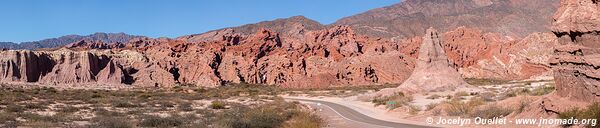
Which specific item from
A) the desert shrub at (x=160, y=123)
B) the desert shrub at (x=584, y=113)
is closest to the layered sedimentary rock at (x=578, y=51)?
the desert shrub at (x=584, y=113)

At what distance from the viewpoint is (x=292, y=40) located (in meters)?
150

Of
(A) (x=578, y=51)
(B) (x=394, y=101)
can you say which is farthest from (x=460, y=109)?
(B) (x=394, y=101)

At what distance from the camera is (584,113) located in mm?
17953

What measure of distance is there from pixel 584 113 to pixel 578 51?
2879 mm

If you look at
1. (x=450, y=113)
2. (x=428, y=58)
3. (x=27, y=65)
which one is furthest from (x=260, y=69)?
(x=450, y=113)

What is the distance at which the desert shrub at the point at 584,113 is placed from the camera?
56.9 feet

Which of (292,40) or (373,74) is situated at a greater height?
(292,40)

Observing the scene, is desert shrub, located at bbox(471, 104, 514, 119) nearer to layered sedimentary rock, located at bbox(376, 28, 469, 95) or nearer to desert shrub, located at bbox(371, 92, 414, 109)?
desert shrub, located at bbox(371, 92, 414, 109)

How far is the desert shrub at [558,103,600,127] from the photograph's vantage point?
17.3 m

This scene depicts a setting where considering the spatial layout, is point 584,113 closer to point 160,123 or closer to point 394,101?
point 160,123

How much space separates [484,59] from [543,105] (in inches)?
4141

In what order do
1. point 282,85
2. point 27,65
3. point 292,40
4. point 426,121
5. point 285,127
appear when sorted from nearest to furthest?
point 285,127, point 426,121, point 27,65, point 282,85, point 292,40

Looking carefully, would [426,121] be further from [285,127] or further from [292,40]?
[292,40]

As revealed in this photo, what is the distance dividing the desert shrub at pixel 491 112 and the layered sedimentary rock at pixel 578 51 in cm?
439
